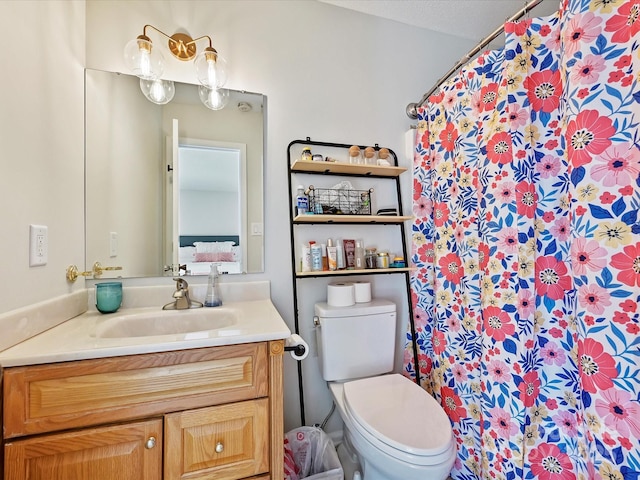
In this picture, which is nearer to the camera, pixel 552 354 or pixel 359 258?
pixel 552 354

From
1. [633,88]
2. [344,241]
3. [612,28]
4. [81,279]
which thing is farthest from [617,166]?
[81,279]

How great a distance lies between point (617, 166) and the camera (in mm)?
799

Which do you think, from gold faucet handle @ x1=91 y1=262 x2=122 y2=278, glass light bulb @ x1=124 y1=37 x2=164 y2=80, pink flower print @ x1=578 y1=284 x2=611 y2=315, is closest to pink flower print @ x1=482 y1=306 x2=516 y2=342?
pink flower print @ x1=578 y1=284 x2=611 y2=315

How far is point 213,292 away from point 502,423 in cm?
126

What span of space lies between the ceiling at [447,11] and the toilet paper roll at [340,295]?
155cm

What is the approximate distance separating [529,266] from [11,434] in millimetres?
1585

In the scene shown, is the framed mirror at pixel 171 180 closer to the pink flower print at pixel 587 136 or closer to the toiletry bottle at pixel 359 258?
the toiletry bottle at pixel 359 258

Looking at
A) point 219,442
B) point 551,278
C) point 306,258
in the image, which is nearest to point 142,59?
point 306,258

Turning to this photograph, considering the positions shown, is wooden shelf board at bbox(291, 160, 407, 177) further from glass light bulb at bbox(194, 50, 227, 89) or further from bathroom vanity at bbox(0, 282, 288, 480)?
bathroom vanity at bbox(0, 282, 288, 480)

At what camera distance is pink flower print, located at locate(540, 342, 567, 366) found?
1.04 metres

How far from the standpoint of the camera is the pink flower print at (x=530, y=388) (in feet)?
3.43

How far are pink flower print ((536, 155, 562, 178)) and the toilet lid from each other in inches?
38.3

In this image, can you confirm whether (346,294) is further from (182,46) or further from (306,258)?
(182,46)

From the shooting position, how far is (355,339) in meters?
1.41
